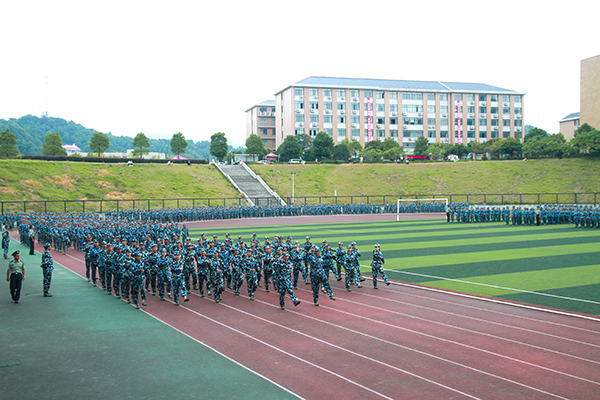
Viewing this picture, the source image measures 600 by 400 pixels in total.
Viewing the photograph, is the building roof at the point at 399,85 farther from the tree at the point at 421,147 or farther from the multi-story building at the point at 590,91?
the multi-story building at the point at 590,91

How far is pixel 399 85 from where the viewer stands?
106062mm

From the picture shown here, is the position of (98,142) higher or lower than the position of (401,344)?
higher

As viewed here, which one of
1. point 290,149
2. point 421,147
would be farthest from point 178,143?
point 421,147

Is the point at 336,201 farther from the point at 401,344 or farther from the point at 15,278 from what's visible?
the point at 401,344

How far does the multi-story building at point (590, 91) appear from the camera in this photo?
79000 millimetres

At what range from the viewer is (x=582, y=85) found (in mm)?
82000

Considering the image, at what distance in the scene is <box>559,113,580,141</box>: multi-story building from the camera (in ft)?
354

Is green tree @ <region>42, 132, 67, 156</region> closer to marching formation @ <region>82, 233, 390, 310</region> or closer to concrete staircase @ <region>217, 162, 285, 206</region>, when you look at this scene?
concrete staircase @ <region>217, 162, 285, 206</region>

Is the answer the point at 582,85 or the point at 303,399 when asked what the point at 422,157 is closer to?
the point at 582,85

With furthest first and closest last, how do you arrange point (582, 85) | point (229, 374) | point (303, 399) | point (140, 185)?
point (582, 85), point (140, 185), point (229, 374), point (303, 399)

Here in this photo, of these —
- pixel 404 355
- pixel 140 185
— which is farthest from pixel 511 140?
pixel 404 355

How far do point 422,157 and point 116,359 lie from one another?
83.9 metres

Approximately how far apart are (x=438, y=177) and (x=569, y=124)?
192 ft

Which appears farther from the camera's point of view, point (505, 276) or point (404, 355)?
point (505, 276)
